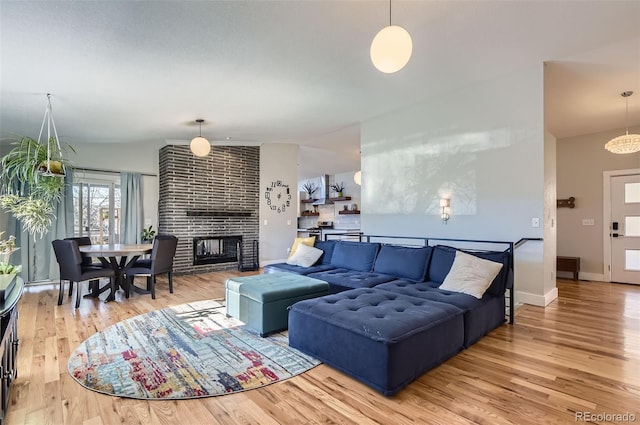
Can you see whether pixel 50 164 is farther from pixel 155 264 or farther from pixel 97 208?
pixel 97 208

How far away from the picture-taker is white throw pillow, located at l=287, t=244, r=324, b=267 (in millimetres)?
4828

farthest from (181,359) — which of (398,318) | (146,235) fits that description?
(146,235)

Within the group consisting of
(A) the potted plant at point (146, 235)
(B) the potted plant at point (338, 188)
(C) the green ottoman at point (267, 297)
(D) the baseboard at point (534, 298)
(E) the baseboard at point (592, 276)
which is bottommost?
(E) the baseboard at point (592, 276)

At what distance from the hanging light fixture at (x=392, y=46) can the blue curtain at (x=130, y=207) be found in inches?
240

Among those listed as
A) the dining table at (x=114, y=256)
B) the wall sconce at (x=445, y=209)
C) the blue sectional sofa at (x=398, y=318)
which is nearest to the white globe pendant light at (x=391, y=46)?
the blue sectional sofa at (x=398, y=318)

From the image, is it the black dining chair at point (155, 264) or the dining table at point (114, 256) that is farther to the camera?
the black dining chair at point (155, 264)

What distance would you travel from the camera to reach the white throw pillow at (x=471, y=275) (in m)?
3.13

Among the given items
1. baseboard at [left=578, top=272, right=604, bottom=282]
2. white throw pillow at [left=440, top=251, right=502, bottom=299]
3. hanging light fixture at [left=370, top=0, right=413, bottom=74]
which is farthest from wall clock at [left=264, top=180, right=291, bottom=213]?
baseboard at [left=578, top=272, right=604, bottom=282]

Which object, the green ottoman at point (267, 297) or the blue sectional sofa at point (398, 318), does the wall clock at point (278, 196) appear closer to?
the blue sectional sofa at point (398, 318)

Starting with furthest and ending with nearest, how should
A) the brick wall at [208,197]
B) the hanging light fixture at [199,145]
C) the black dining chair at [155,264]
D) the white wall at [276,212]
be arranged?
1. the white wall at [276,212]
2. the brick wall at [208,197]
3. the hanging light fixture at [199,145]
4. the black dining chair at [155,264]

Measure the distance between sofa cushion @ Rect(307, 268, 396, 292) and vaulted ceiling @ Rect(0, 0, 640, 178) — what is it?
2465 millimetres

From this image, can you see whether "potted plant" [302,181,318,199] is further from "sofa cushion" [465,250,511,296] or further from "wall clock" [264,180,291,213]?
"sofa cushion" [465,250,511,296]

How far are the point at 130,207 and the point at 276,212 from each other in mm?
3098

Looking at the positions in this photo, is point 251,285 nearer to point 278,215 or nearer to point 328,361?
point 328,361
